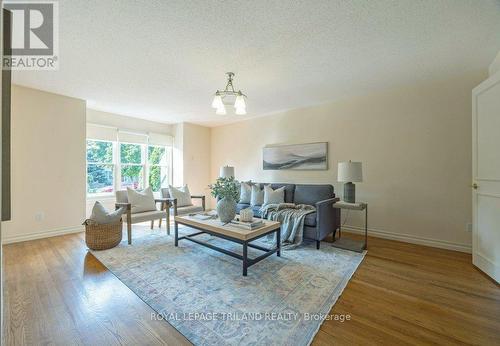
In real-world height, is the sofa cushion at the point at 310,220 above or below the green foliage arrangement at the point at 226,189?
below

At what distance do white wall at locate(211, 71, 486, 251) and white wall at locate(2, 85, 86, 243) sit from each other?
4.22 m

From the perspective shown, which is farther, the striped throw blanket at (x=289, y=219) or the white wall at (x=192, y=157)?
the white wall at (x=192, y=157)

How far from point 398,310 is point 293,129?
11.3ft

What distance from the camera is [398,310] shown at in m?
1.80

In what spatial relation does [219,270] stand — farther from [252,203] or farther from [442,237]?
[442,237]

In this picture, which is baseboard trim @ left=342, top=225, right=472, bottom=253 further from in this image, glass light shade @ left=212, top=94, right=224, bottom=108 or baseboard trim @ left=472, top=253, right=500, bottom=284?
glass light shade @ left=212, top=94, right=224, bottom=108

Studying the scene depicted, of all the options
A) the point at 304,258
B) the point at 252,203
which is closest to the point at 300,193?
the point at 252,203

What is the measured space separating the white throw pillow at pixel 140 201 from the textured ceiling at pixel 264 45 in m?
1.66

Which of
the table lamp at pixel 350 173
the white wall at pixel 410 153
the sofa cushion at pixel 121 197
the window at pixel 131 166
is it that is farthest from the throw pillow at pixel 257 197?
the window at pixel 131 166

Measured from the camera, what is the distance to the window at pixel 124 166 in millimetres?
4594

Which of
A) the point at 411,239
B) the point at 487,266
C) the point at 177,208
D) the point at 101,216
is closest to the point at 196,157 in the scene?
the point at 177,208

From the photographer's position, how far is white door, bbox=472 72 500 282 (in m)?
2.23

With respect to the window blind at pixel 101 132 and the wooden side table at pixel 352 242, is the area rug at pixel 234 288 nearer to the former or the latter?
the wooden side table at pixel 352 242

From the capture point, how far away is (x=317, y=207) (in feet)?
9.86
